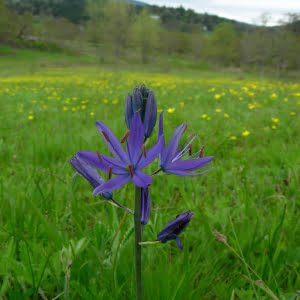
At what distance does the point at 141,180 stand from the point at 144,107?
207 mm

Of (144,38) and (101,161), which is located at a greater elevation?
(144,38)

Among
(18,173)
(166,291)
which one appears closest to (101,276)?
(166,291)

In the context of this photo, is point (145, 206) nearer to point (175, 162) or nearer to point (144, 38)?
point (175, 162)

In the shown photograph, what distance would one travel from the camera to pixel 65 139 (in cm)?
344

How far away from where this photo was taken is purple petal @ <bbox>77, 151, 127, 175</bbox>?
0.80 metres

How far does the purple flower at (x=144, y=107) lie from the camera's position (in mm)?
872

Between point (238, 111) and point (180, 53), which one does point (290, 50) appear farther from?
point (238, 111)

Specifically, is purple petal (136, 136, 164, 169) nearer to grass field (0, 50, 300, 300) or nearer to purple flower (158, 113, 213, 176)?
purple flower (158, 113, 213, 176)

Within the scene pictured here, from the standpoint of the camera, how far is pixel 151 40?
54312 mm

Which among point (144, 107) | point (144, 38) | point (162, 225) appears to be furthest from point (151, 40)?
point (144, 107)

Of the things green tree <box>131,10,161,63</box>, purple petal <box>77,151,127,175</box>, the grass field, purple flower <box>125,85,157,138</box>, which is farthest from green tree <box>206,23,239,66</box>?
purple petal <box>77,151,127,175</box>

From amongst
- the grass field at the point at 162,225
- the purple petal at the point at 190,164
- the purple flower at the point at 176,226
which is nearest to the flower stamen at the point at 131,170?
the purple petal at the point at 190,164

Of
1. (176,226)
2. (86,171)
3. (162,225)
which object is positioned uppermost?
(86,171)

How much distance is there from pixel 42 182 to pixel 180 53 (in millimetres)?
68199
